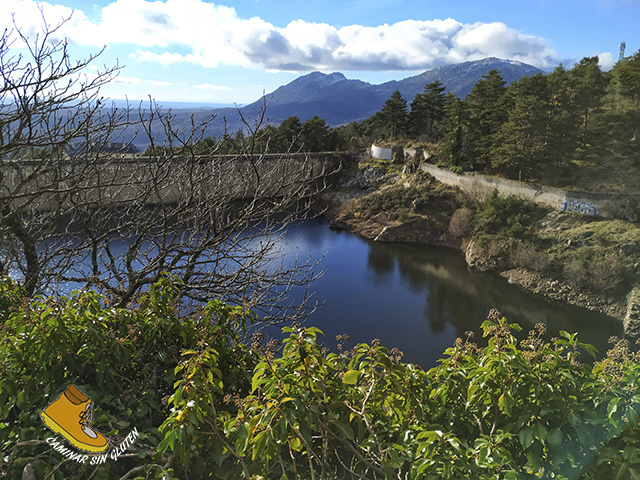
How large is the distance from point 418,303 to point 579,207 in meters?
8.43

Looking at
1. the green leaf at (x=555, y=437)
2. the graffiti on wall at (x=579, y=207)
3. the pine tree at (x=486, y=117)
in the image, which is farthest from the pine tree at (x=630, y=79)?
the green leaf at (x=555, y=437)

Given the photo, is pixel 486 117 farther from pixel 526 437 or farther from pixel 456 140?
pixel 526 437

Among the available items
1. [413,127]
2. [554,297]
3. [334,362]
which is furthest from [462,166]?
[334,362]

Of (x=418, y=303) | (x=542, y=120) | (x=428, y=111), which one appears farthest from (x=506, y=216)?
(x=428, y=111)

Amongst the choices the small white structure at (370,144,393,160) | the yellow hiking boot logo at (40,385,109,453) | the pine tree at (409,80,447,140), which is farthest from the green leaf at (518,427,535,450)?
the pine tree at (409,80,447,140)

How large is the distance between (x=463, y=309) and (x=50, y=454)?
1392cm

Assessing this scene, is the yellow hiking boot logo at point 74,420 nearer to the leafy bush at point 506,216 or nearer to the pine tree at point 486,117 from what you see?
the leafy bush at point 506,216

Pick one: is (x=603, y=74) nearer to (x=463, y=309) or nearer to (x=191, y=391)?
(x=463, y=309)

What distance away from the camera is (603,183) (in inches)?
726

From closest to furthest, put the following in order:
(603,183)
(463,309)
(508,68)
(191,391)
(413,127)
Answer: (191,391)
(463,309)
(603,183)
(413,127)
(508,68)

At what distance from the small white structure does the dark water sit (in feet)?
33.3

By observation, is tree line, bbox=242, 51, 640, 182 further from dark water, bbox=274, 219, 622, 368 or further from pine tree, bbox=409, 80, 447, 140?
dark water, bbox=274, 219, 622, 368

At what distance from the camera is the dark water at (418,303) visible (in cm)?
1195

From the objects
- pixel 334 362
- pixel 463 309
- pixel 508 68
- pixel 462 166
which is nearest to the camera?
pixel 334 362
